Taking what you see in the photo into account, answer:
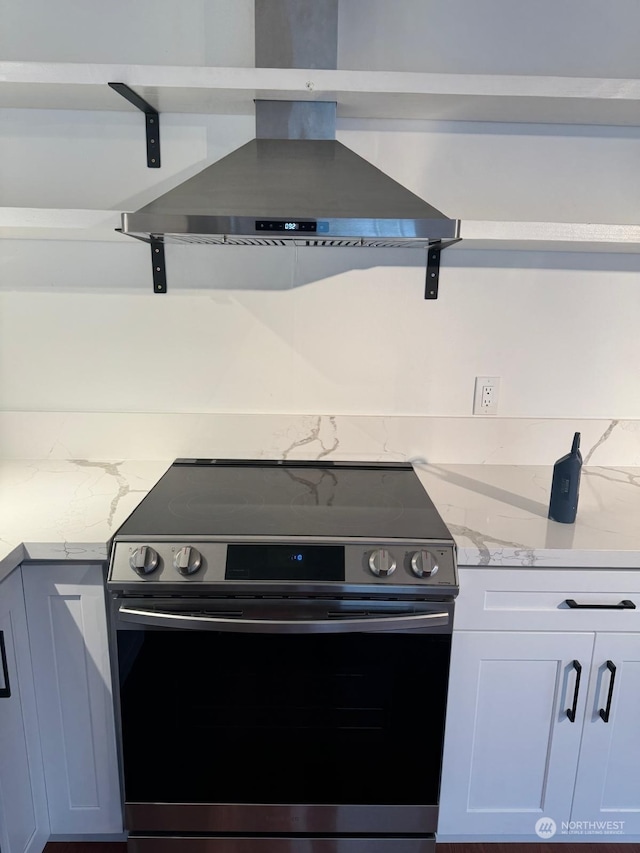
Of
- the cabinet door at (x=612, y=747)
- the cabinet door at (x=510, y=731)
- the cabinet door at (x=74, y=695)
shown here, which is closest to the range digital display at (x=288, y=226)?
the cabinet door at (x=74, y=695)

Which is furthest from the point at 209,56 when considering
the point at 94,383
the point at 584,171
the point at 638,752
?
the point at 638,752

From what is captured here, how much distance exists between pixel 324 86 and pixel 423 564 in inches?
45.7

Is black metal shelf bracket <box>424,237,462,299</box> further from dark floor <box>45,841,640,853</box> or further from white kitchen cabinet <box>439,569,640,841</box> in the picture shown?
dark floor <box>45,841,640,853</box>

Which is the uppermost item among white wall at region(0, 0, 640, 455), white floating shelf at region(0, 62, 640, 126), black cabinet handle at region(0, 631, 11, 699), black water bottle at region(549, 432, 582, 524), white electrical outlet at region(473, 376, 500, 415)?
white floating shelf at region(0, 62, 640, 126)

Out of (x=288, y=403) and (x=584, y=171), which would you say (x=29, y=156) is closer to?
(x=288, y=403)

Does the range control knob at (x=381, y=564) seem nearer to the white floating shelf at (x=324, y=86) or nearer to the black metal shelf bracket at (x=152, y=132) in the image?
the white floating shelf at (x=324, y=86)

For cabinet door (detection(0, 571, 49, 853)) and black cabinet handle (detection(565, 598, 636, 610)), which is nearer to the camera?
cabinet door (detection(0, 571, 49, 853))

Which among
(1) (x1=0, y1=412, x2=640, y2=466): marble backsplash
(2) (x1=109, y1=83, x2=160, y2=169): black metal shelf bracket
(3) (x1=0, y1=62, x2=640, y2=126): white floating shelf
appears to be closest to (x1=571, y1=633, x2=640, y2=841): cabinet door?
(1) (x1=0, y1=412, x2=640, y2=466): marble backsplash

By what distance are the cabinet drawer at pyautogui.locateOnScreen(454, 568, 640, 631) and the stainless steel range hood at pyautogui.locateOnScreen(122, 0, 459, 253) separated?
2.72 feet

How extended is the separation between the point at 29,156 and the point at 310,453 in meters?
1.26

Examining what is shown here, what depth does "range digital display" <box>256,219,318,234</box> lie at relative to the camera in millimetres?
1223

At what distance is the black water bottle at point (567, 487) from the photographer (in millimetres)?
1398

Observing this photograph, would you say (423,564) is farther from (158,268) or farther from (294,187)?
(158,268)

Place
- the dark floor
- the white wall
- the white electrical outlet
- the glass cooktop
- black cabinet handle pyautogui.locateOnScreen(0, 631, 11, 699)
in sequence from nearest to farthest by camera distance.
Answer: black cabinet handle pyautogui.locateOnScreen(0, 631, 11, 699), the glass cooktop, the dark floor, the white wall, the white electrical outlet
